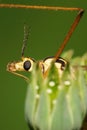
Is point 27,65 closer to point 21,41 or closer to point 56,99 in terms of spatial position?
point 56,99

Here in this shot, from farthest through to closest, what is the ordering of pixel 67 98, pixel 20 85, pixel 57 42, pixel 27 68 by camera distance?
pixel 57 42 → pixel 20 85 → pixel 27 68 → pixel 67 98

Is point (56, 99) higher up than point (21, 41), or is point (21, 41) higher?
point (21, 41)

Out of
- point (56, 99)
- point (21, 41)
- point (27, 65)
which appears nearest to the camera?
point (56, 99)

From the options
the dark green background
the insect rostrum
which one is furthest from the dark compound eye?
the dark green background

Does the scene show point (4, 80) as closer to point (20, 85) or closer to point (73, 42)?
point (20, 85)

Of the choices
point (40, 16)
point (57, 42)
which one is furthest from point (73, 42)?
point (40, 16)

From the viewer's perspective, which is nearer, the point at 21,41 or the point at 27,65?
the point at 27,65

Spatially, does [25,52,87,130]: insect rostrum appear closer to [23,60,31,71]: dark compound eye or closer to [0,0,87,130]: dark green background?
[23,60,31,71]: dark compound eye

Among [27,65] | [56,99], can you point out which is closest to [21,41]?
[27,65]
